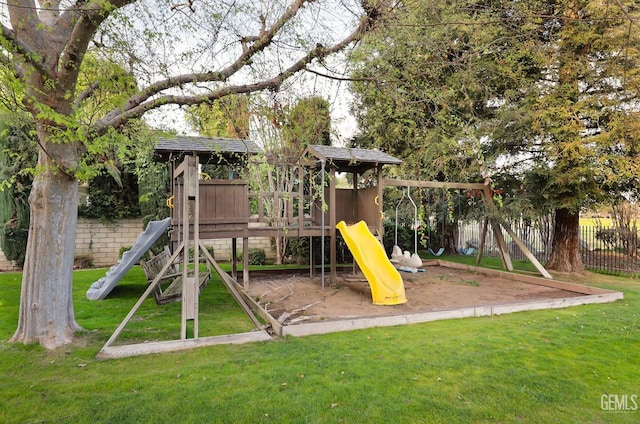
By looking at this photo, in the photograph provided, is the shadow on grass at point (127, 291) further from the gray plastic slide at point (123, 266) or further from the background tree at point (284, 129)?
the background tree at point (284, 129)

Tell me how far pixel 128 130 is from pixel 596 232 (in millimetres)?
12812

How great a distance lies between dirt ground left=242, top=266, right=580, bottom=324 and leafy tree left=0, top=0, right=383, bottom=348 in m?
3.09

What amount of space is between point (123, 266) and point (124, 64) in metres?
4.50

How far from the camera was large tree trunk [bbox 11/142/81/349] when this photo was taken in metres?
4.38

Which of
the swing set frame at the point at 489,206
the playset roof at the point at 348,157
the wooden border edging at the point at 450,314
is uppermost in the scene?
the playset roof at the point at 348,157

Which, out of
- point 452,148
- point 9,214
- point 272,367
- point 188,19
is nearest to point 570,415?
point 272,367

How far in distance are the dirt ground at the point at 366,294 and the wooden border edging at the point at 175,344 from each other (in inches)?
32.1

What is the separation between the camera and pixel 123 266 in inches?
301

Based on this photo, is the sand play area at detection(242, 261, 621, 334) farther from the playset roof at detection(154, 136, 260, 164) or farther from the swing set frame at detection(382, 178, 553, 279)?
the playset roof at detection(154, 136, 260, 164)

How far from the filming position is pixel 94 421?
285 centimetres

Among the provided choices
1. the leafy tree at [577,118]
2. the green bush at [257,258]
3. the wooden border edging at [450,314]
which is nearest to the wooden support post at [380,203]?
the wooden border edging at [450,314]

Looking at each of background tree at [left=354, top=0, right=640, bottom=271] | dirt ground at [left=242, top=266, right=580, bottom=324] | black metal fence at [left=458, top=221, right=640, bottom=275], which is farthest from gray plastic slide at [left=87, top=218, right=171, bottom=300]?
black metal fence at [left=458, top=221, right=640, bottom=275]

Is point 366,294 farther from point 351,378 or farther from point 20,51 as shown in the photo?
point 20,51

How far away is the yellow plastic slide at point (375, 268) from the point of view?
6.55 metres
